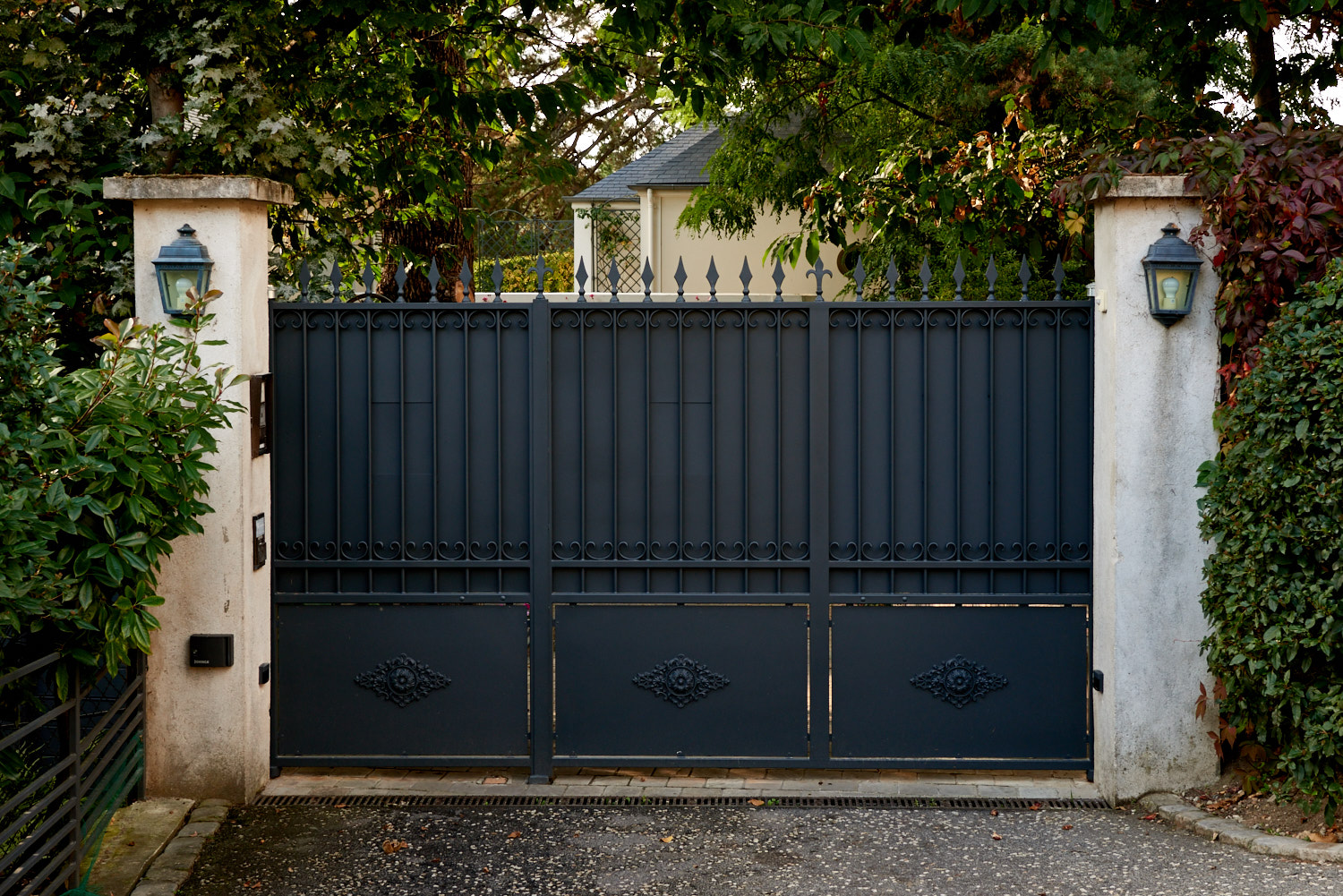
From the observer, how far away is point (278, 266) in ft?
22.1

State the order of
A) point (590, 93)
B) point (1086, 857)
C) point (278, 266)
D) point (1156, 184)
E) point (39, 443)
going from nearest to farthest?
point (39, 443)
point (1086, 857)
point (1156, 184)
point (278, 266)
point (590, 93)

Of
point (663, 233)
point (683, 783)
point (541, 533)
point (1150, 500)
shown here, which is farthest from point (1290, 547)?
point (663, 233)

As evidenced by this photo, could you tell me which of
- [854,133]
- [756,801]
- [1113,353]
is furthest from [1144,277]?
[854,133]

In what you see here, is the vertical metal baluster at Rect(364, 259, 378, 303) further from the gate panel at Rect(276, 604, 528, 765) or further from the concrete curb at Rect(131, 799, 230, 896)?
the concrete curb at Rect(131, 799, 230, 896)

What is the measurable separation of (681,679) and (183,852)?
222 cm

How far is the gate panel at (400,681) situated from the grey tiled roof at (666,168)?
1703cm

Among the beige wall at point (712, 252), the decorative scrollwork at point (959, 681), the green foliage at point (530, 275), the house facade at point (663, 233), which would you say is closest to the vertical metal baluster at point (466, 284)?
the decorative scrollwork at point (959, 681)

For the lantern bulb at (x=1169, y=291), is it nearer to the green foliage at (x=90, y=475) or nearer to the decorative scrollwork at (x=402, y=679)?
the decorative scrollwork at (x=402, y=679)

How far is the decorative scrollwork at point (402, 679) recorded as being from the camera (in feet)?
18.1

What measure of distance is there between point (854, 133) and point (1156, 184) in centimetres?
643

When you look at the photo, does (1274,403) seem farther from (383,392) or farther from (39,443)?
(39,443)

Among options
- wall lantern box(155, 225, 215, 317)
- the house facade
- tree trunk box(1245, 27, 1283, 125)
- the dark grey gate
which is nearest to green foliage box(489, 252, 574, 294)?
the house facade

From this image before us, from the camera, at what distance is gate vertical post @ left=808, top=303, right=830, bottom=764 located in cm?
545

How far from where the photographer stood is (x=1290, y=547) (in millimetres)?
4691
